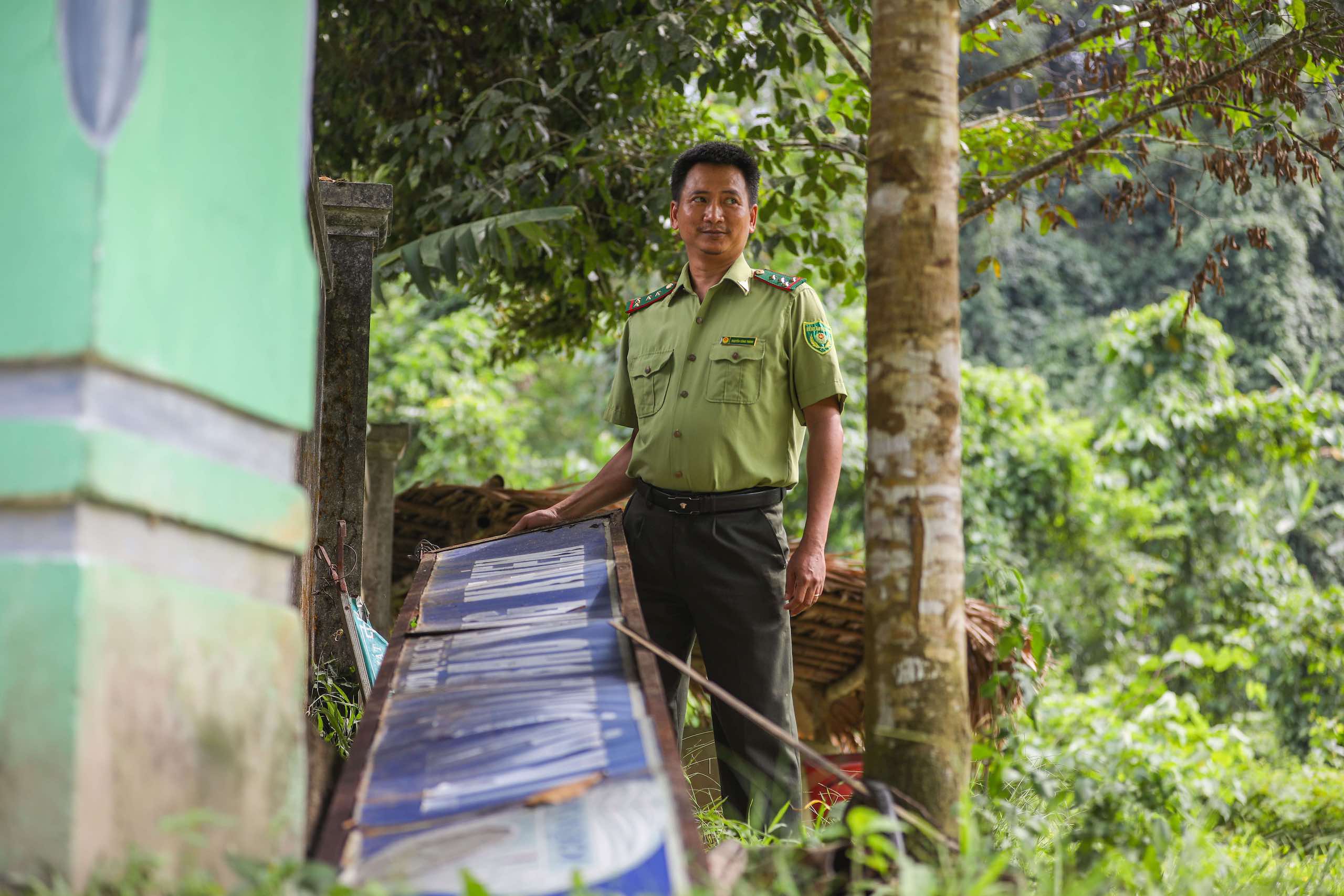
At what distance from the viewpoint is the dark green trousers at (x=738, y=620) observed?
8.81 feet

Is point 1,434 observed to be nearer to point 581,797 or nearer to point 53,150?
point 53,150

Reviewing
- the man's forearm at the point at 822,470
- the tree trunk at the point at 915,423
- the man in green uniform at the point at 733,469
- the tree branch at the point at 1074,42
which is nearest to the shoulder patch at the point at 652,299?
the man in green uniform at the point at 733,469

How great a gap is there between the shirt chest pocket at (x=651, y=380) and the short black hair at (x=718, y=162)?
400 mm

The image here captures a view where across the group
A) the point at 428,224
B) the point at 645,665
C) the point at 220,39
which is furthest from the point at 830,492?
the point at 428,224

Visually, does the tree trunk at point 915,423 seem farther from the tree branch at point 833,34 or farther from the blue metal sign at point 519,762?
the tree branch at point 833,34

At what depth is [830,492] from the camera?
280 cm

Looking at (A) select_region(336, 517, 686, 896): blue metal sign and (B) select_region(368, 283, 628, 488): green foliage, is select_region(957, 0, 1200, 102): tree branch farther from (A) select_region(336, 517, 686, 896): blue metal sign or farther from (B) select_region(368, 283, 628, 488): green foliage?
(B) select_region(368, 283, 628, 488): green foliage

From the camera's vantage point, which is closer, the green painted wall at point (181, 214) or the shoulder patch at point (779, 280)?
the green painted wall at point (181, 214)

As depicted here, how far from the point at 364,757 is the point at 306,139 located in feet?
2.94

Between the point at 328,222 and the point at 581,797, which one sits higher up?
the point at 328,222

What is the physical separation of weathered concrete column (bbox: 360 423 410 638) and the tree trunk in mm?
3028

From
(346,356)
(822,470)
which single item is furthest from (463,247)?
(822,470)

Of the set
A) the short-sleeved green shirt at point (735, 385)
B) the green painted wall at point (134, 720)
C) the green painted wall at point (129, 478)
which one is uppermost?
the short-sleeved green shirt at point (735, 385)

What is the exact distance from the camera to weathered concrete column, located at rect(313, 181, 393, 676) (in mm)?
3570
